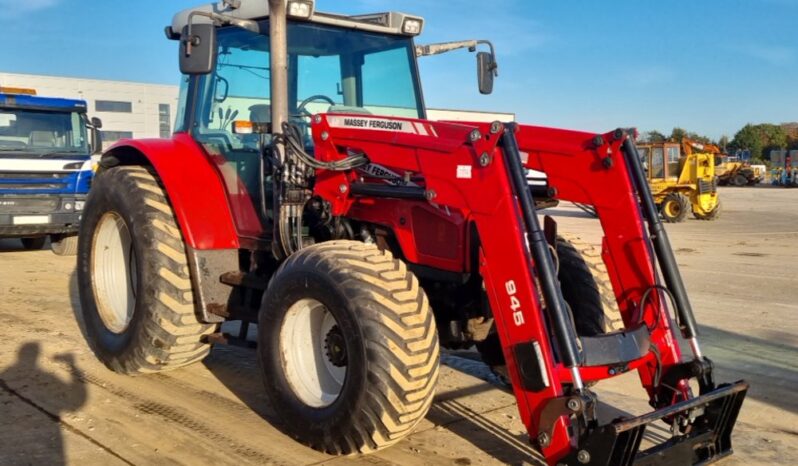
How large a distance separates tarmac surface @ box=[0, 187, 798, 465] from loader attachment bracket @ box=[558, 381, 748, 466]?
1.89 feet

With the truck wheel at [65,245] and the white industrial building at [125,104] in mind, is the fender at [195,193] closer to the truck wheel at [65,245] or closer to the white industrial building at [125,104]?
the truck wheel at [65,245]

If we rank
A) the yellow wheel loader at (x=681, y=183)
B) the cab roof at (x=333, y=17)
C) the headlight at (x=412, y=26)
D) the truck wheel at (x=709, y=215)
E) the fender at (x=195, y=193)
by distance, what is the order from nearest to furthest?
the cab roof at (x=333, y=17)
the fender at (x=195, y=193)
the headlight at (x=412, y=26)
the yellow wheel loader at (x=681, y=183)
the truck wheel at (x=709, y=215)

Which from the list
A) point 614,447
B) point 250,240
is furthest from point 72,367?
point 614,447

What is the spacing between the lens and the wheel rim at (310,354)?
4.05 meters

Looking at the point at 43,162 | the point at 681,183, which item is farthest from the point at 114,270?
the point at 681,183

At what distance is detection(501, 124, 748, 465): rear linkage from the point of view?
3154 millimetres

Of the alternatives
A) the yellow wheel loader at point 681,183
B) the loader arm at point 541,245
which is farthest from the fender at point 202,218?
the yellow wheel loader at point 681,183

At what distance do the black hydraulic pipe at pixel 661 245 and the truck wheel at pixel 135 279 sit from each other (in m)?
2.82

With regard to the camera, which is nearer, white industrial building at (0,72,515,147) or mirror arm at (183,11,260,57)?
mirror arm at (183,11,260,57)

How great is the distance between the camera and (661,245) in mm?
3781

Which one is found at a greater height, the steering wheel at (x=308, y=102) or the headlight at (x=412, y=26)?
the headlight at (x=412, y=26)

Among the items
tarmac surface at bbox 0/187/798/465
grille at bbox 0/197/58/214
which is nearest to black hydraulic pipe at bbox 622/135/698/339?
tarmac surface at bbox 0/187/798/465

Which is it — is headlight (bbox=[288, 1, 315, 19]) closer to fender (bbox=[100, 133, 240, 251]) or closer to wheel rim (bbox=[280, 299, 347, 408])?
fender (bbox=[100, 133, 240, 251])

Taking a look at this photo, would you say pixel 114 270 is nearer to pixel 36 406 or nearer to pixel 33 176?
pixel 36 406
